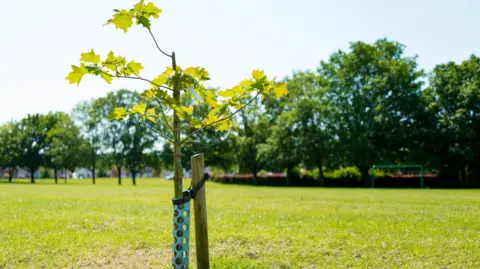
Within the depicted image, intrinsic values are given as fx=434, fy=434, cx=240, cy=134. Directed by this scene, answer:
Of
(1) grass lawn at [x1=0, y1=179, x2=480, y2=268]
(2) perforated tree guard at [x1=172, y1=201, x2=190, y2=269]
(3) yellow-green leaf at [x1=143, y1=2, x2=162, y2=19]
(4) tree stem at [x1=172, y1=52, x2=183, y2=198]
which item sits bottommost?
(1) grass lawn at [x1=0, y1=179, x2=480, y2=268]

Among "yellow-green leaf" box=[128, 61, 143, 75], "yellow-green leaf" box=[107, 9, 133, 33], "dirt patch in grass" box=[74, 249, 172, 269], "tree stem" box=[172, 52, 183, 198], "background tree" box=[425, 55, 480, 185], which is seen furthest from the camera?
"background tree" box=[425, 55, 480, 185]

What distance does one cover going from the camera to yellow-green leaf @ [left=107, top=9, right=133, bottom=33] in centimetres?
396

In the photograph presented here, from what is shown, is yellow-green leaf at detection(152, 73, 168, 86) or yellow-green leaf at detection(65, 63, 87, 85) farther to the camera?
yellow-green leaf at detection(152, 73, 168, 86)

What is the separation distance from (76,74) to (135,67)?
55 cm

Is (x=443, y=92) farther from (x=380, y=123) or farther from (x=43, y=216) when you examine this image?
(x=43, y=216)

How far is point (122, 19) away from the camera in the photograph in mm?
3992

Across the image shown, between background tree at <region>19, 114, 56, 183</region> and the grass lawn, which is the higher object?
background tree at <region>19, 114, 56, 183</region>

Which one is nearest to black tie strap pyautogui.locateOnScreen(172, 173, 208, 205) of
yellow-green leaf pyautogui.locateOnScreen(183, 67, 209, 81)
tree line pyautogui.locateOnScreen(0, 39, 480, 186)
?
yellow-green leaf pyautogui.locateOnScreen(183, 67, 209, 81)

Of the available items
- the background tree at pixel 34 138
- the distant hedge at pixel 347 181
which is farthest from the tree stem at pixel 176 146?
the background tree at pixel 34 138

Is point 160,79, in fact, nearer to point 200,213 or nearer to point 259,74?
point 259,74

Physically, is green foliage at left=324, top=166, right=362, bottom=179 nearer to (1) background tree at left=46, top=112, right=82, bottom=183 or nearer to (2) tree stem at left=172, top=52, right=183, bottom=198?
(1) background tree at left=46, top=112, right=82, bottom=183

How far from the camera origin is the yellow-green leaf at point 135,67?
425cm

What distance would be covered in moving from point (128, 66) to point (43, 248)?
512 cm

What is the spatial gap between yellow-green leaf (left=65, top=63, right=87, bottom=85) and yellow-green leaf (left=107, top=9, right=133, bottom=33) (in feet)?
1.65
